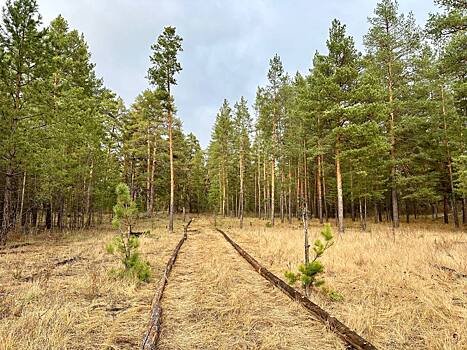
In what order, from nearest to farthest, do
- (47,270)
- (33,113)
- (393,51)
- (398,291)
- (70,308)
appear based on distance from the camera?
(70,308)
(398,291)
(47,270)
(33,113)
(393,51)

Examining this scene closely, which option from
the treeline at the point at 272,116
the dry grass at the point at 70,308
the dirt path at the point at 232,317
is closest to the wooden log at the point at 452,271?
the treeline at the point at 272,116

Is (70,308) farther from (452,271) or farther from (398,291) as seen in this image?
(452,271)

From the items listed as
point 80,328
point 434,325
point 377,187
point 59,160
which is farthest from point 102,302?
point 377,187

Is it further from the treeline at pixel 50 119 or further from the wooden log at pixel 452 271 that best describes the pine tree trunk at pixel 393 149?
the treeline at pixel 50 119

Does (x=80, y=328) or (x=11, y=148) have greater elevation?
(x=11, y=148)

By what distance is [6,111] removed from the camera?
13.0 m

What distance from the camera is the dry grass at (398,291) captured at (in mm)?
4184

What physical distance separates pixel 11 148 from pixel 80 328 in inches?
464

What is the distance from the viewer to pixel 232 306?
17.6 feet

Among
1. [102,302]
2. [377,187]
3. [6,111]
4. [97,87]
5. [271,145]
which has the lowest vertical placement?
[102,302]

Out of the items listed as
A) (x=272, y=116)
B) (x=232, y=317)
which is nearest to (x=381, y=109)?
(x=272, y=116)

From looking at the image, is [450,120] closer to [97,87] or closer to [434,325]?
[434,325]

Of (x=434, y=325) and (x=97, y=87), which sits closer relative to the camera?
(x=434, y=325)

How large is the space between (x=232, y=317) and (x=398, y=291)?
144 inches
